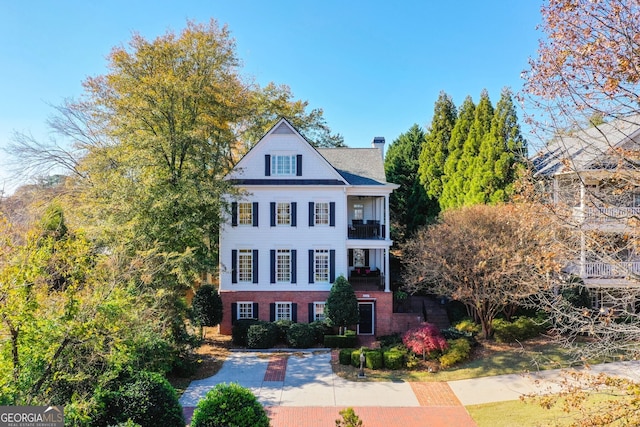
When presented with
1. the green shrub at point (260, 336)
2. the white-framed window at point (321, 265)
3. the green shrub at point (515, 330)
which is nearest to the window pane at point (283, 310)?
the green shrub at point (260, 336)

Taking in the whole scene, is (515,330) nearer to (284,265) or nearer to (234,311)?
(284,265)

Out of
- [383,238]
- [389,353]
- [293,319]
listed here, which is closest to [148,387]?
[389,353]

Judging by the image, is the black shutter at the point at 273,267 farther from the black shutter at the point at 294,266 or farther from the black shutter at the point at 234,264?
the black shutter at the point at 234,264

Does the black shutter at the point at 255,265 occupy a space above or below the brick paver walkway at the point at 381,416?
above

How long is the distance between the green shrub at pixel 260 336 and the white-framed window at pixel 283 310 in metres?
1.72

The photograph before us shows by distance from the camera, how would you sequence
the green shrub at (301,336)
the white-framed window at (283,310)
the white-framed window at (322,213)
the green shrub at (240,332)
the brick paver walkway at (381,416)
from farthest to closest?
the white-framed window at (322,213)
the white-framed window at (283,310)
the green shrub at (240,332)
the green shrub at (301,336)
the brick paver walkway at (381,416)

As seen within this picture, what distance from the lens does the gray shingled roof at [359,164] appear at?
71.1 ft

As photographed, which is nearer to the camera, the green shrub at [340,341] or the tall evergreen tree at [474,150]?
the green shrub at [340,341]

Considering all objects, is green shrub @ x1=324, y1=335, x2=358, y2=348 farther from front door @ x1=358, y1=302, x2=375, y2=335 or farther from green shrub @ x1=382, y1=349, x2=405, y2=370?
green shrub @ x1=382, y1=349, x2=405, y2=370

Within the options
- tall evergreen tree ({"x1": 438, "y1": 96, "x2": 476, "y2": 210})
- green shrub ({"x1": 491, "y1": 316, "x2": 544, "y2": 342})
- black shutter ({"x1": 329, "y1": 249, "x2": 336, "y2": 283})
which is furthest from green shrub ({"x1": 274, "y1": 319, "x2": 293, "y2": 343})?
tall evergreen tree ({"x1": 438, "y1": 96, "x2": 476, "y2": 210})

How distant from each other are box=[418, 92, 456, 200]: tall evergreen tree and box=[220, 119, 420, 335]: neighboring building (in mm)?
8461

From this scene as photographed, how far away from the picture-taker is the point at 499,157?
21109mm

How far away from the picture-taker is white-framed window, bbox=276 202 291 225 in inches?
810

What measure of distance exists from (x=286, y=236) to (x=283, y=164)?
3.97 metres
